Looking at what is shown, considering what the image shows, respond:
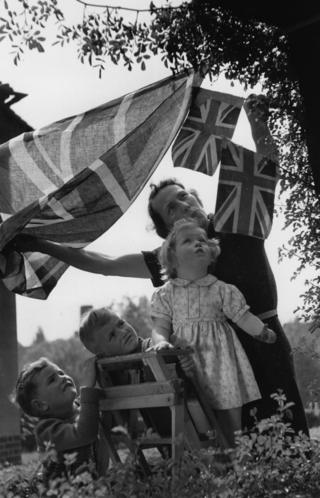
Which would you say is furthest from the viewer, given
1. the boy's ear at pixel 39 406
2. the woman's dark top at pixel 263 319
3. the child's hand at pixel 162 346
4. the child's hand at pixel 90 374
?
the woman's dark top at pixel 263 319

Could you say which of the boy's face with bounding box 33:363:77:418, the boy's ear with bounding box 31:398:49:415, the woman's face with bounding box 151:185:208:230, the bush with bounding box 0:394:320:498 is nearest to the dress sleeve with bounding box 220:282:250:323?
the woman's face with bounding box 151:185:208:230

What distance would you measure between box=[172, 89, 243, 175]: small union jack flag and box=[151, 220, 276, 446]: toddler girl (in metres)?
0.94

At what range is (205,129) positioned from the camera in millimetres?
6184

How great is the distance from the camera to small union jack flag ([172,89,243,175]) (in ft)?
20.2

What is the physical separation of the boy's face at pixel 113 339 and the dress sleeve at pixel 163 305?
19 centimetres

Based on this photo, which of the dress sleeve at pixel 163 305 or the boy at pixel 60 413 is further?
the dress sleeve at pixel 163 305

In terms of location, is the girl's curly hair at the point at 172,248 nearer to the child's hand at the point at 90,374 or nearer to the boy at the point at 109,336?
the boy at the point at 109,336

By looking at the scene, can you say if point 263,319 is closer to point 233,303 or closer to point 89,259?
point 233,303

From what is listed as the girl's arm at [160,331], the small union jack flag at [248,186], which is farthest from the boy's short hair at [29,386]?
the small union jack flag at [248,186]

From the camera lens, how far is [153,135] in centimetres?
598

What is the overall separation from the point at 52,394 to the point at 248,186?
5.97 feet

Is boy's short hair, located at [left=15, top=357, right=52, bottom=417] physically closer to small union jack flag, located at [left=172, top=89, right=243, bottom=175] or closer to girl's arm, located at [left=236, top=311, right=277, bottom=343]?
girl's arm, located at [left=236, top=311, right=277, bottom=343]

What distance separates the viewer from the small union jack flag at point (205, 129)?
20.2 ft

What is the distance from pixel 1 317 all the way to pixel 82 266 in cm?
915
